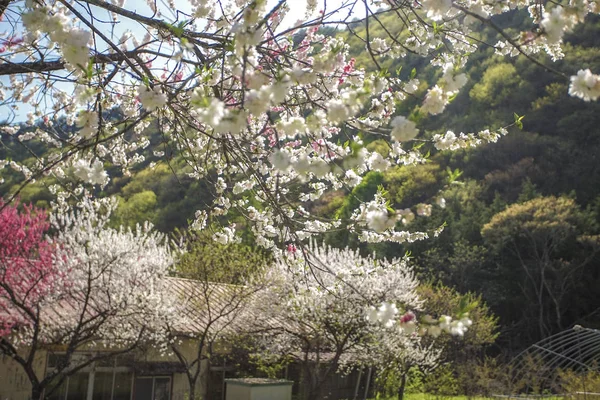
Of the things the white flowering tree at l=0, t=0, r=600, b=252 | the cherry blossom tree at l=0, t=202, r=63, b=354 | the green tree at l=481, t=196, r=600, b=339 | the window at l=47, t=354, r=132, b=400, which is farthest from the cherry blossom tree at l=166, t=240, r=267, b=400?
the green tree at l=481, t=196, r=600, b=339

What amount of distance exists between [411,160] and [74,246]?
344 inches

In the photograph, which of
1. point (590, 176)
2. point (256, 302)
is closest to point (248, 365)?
point (256, 302)

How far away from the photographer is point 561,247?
67.2 ft

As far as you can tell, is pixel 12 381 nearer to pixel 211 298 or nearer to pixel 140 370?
pixel 140 370

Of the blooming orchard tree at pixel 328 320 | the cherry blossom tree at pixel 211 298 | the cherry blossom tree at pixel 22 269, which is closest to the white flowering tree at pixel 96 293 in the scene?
the cherry blossom tree at pixel 22 269

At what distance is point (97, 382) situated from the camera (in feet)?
39.9

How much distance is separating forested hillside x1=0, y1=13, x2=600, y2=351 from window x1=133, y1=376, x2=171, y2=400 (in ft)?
16.9

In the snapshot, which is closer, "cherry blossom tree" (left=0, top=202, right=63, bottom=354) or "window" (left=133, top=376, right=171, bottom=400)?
"cherry blossom tree" (left=0, top=202, right=63, bottom=354)

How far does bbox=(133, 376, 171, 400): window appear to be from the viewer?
12914 millimetres

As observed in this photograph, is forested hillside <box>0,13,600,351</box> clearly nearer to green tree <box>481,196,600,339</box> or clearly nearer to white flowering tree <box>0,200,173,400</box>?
green tree <box>481,196,600,339</box>

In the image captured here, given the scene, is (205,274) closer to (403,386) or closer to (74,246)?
(74,246)

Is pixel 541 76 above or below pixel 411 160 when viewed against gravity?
above

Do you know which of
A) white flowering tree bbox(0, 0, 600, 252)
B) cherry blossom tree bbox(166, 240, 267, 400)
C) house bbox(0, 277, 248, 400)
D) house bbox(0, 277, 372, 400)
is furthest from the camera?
cherry blossom tree bbox(166, 240, 267, 400)

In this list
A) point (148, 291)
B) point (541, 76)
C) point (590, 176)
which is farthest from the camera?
point (541, 76)
